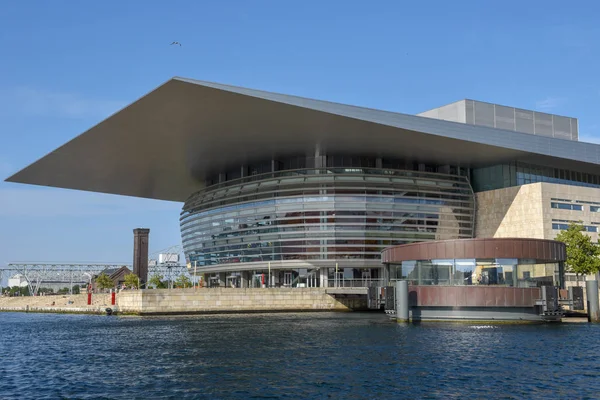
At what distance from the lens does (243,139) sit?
173 ft

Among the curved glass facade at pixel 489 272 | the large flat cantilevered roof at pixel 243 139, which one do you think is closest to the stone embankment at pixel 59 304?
the large flat cantilevered roof at pixel 243 139

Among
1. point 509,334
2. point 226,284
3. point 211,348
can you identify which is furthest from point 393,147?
point 211,348

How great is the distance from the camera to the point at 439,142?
52844 mm

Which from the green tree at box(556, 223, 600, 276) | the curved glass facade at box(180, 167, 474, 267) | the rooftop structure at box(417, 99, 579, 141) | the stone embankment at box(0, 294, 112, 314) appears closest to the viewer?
the green tree at box(556, 223, 600, 276)

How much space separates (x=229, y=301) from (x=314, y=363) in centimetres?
3082

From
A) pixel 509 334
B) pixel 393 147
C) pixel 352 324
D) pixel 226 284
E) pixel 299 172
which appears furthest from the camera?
pixel 226 284

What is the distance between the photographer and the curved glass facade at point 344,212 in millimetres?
58406

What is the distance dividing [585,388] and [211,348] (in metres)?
13.6

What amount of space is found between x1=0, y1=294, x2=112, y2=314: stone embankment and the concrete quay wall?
11.4 m

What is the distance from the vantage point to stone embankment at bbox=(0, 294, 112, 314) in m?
63.9

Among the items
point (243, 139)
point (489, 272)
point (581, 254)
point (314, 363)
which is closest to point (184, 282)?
point (243, 139)

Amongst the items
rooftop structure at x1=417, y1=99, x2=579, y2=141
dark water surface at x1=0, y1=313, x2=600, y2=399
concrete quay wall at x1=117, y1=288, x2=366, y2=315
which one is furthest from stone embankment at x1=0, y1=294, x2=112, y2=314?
rooftop structure at x1=417, y1=99, x2=579, y2=141

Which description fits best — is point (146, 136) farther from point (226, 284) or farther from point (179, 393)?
point (179, 393)

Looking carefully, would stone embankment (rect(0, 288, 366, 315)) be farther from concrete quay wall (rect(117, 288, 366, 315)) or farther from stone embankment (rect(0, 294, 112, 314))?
stone embankment (rect(0, 294, 112, 314))
